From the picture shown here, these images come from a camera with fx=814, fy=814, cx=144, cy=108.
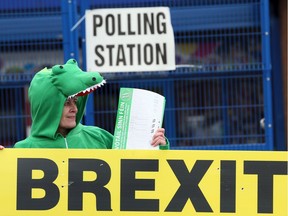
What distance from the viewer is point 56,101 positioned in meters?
4.21

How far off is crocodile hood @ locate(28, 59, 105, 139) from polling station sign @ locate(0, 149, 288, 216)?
15cm

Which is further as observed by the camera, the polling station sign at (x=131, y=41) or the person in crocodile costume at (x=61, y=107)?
the polling station sign at (x=131, y=41)

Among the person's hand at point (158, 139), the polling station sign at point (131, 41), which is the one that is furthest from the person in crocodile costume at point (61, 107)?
the polling station sign at point (131, 41)

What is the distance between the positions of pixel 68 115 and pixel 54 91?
146 millimetres

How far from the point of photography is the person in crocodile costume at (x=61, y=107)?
418 centimetres

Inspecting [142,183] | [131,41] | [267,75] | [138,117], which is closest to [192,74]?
[267,75]

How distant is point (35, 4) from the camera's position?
8148 mm

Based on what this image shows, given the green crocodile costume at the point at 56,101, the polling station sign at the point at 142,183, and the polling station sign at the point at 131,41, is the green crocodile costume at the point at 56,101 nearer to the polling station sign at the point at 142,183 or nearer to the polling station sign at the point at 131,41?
the polling station sign at the point at 142,183

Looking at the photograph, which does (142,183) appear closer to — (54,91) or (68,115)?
(68,115)

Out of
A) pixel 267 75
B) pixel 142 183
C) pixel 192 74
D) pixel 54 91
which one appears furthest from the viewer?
pixel 192 74

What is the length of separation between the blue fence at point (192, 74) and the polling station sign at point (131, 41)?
44 cm

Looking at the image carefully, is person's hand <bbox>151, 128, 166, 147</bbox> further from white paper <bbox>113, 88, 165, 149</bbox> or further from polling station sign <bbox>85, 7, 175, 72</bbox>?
polling station sign <bbox>85, 7, 175, 72</bbox>

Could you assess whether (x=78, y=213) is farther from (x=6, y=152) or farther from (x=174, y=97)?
(x=174, y=97)

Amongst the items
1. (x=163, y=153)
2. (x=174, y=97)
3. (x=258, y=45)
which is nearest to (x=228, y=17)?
(x=258, y=45)
